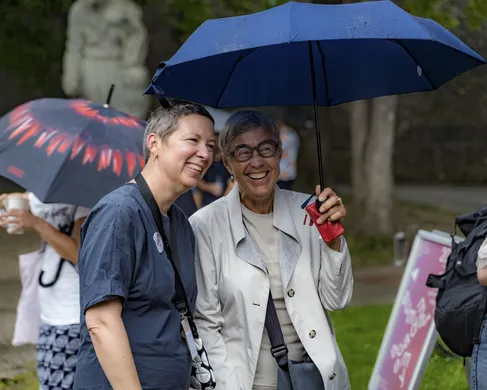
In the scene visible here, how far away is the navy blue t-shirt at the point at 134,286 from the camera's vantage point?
2.35m

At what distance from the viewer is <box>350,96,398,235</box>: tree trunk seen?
36.0 feet

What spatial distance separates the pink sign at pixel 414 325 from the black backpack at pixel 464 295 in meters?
1.02

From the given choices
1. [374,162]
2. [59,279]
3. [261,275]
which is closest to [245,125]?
[261,275]

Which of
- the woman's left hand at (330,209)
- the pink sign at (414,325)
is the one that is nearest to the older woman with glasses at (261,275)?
the woman's left hand at (330,209)

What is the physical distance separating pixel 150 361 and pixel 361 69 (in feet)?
5.41

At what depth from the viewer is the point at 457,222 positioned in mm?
3445

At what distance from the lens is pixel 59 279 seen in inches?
149

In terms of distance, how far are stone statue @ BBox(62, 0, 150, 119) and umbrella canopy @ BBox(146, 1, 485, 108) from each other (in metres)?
4.91

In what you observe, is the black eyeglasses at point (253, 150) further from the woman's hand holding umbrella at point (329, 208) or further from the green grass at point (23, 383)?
the green grass at point (23, 383)

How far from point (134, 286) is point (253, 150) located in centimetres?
84

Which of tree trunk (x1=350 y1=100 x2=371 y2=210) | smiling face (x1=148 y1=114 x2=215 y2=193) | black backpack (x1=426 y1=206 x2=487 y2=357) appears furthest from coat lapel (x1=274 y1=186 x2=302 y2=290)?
tree trunk (x1=350 y1=100 x2=371 y2=210)

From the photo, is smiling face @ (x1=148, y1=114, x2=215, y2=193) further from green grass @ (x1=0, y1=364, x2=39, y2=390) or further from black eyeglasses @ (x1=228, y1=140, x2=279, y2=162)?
green grass @ (x1=0, y1=364, x2=39, y2=390)

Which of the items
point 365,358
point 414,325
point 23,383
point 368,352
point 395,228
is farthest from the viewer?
point 395,228

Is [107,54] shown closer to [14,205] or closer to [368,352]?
[368,352]
